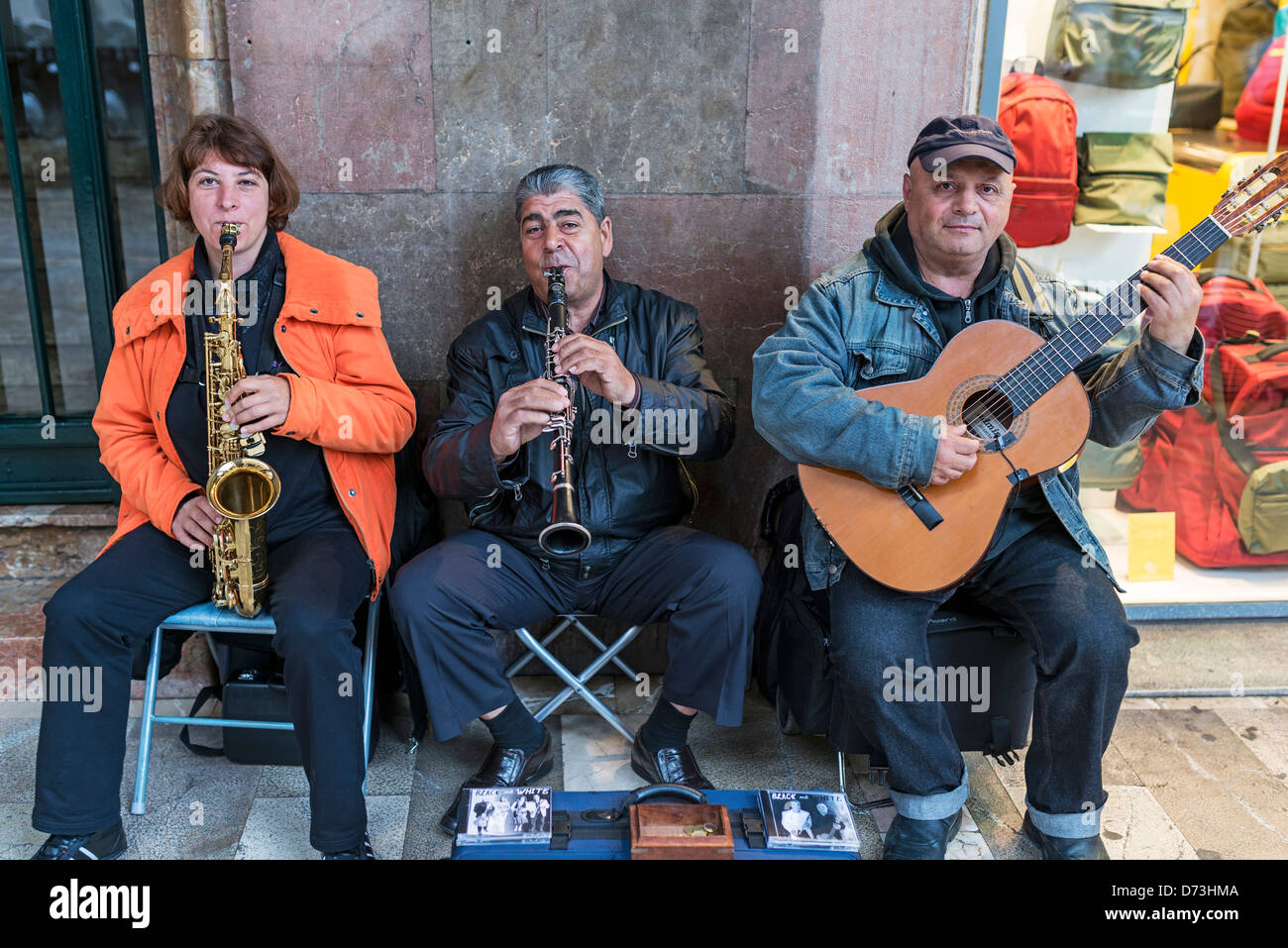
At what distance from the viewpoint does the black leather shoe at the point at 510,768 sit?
2830 millimetres

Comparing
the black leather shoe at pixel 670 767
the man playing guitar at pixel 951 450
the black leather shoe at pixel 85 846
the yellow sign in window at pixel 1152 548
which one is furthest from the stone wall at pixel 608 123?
the black leather shoe at pixel 85 846

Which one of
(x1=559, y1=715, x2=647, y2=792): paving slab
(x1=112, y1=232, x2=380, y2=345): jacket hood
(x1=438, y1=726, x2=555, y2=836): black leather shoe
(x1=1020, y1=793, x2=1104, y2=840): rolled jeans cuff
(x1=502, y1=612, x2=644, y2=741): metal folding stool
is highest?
(x1=112, y1=232, x2=380, y2=345): jacket hood

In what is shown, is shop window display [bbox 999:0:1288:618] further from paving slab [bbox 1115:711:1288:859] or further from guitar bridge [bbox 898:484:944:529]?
guitar bridge [bbox 898:484:944:529]

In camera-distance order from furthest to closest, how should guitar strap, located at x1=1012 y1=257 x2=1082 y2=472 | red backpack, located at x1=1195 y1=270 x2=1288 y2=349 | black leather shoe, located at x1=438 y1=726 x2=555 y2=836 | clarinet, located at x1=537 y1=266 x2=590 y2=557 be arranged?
1. red backpack, located at x1=1195 y1=270 x2=1288 y2=349
2. black leather shoe, located at x1=438 y1=726 x2=555 y2=836
3. guitar strap, located at x1=1012 y1=257 x2=1082 y2=472
4. clarinet, located at x1=537 y1=266 x2=590 y2=557

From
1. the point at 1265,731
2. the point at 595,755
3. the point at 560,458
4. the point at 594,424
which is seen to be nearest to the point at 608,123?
the point at 594,424

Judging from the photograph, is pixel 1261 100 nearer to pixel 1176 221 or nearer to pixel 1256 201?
pixel 1176 221

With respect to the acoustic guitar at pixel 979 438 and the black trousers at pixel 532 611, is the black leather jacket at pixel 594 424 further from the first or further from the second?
the acoustic guitar at pixel 979 438

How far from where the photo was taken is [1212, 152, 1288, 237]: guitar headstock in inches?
94.8

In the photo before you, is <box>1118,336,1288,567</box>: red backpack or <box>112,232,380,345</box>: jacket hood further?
<box>1118,336,1288,567</box>: red backpack

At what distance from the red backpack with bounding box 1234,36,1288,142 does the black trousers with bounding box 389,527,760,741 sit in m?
2.03

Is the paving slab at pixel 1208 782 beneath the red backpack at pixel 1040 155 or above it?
beneath

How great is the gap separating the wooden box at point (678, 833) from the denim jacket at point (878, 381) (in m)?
0.75

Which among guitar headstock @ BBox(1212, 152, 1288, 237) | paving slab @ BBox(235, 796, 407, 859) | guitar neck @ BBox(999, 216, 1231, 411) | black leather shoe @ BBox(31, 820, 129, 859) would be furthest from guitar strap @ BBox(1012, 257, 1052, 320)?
black leather shoe @ BBox(31, 820, 129, 859)

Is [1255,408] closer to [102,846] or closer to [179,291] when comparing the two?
[179,291]
